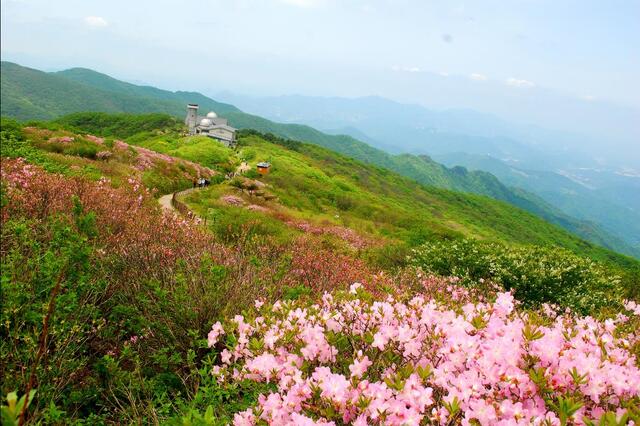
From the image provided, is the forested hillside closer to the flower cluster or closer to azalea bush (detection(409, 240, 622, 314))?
azalea bush (detection(409, 240, 622, 314))

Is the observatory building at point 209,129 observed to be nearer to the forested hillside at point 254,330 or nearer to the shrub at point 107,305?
the forested hillside at point 254,330

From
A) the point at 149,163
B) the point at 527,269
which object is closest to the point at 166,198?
the point at 149,163

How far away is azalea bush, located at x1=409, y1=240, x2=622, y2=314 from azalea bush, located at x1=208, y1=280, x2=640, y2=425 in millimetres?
7953

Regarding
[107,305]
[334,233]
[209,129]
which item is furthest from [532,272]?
[209,129]

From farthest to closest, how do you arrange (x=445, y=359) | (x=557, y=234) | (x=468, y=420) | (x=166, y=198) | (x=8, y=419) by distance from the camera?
(x=557, y=234) → (x=166, y=198) → (x=445, y=359) → (x=468, y=420) → (x=8, y=419)

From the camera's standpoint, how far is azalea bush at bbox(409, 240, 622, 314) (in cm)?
1088

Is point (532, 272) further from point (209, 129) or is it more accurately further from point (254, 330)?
point (209, 129)

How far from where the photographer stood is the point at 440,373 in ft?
9.00

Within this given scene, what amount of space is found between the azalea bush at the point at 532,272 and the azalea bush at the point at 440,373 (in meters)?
7.95

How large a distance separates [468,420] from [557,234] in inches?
4470

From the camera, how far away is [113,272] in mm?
6156

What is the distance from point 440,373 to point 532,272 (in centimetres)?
975

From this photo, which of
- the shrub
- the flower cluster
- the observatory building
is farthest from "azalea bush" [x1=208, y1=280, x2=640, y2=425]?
the observatory building

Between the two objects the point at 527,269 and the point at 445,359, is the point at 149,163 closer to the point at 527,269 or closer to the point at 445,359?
the point at 527,269
